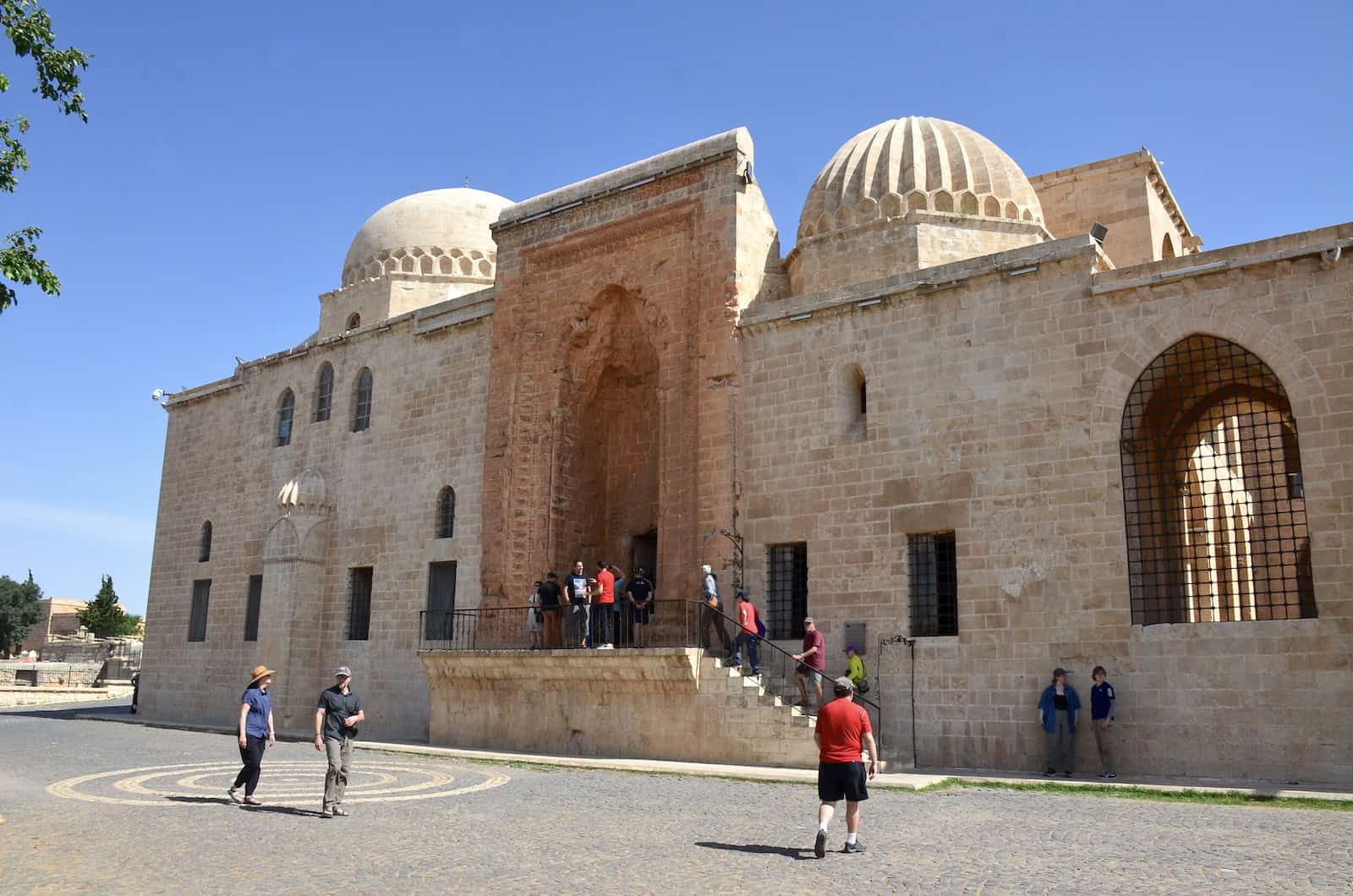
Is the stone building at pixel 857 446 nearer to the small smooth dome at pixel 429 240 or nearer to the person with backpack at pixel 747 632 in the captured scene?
the small smooth dome at pixel 429 240

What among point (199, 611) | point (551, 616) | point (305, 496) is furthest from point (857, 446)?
point (199, 611)

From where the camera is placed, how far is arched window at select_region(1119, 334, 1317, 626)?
12734 millimetres

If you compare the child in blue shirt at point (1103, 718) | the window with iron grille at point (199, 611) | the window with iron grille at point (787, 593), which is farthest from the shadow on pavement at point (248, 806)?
the window with iron grille at point (199, 611)

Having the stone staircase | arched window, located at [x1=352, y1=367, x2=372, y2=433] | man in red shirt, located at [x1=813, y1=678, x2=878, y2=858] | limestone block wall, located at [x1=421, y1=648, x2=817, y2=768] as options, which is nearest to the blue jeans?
the stone staircase

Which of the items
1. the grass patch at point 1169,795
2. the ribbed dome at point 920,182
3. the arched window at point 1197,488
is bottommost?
the grass patch at point 1169,795

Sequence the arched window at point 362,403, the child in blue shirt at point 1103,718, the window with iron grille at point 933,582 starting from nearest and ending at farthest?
the child in blue shirt at point 1103,718, the window with iron grille at point 933,582, the arched window at point 362,403

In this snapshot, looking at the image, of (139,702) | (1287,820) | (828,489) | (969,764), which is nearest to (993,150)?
(828,489)

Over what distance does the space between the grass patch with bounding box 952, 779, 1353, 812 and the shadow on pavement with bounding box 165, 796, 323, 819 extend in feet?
19.9

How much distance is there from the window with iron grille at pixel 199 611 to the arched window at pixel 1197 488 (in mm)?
18775

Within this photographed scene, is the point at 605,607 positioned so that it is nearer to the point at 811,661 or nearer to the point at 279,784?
the point at 811,661

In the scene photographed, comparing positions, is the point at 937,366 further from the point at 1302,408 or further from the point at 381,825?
the point at 381,825

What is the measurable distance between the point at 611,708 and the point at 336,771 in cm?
627

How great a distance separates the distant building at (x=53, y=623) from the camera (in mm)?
64188

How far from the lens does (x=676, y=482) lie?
1647 cm
